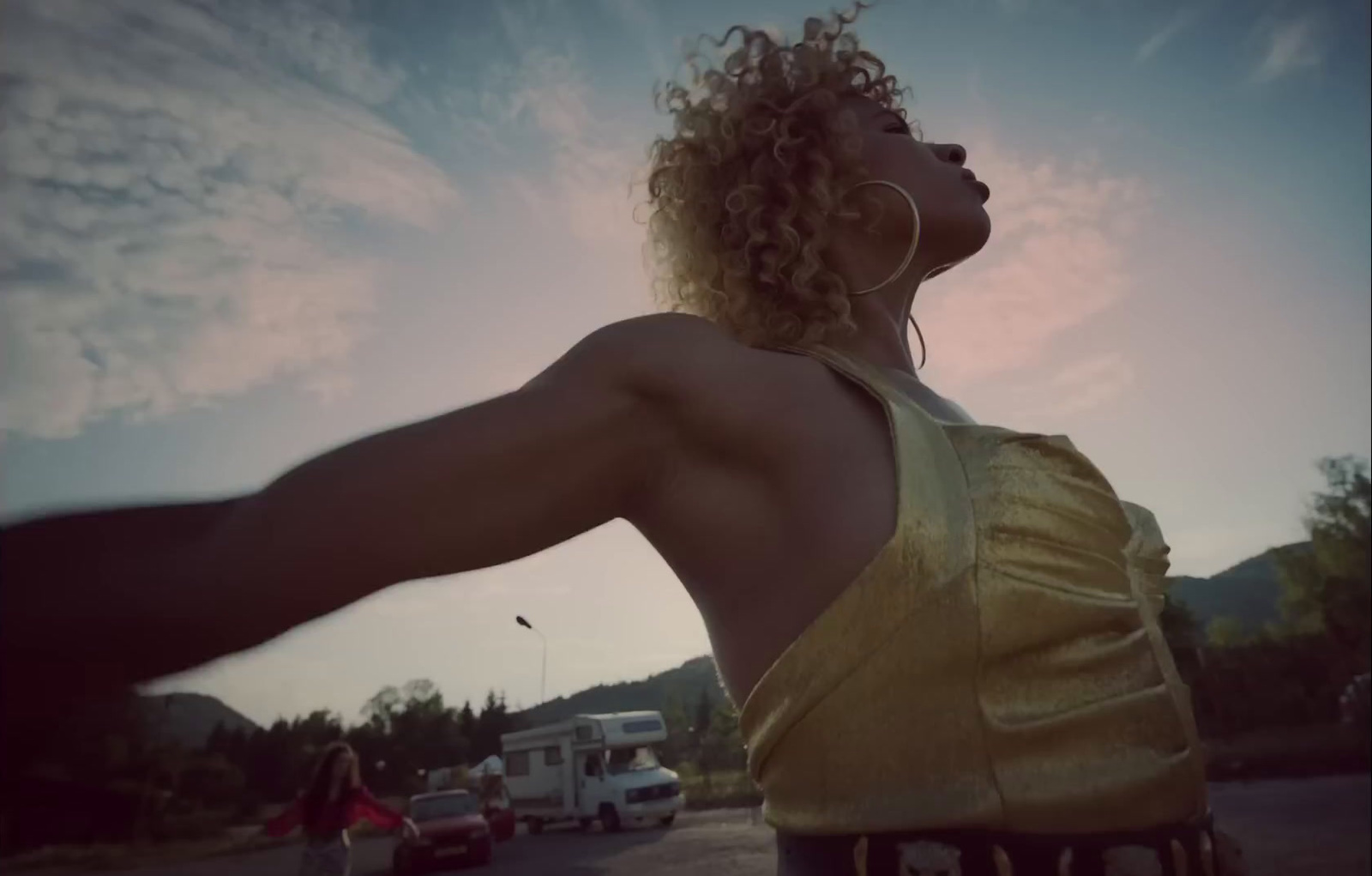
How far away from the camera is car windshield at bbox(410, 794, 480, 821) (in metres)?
14.8

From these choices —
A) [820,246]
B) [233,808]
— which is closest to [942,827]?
[820,246]

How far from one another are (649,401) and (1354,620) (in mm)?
35201

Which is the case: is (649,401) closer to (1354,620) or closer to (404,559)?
(404,559)

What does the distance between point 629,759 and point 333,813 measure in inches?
562

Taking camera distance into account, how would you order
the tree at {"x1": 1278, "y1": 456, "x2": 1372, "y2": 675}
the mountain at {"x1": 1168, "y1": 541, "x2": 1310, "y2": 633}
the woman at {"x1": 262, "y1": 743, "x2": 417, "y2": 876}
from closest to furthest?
the woman at {"x1": 262, "y1": 743, "x2": 417, "y2": 876}, the tree at {"x1": 1278, "y1": 456, "x2": 1372, "y2": 675}, the mountain at {"x1": 1168, "y1": 541, "x2": 1310, "y2": 633}

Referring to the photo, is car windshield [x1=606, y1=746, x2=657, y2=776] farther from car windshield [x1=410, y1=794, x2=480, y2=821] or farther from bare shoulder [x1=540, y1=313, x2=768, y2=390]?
bare shoulder [x1=540, y1=313, x2=768, y2=390]

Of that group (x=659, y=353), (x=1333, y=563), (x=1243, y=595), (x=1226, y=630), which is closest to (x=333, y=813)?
(x=659, y=353)

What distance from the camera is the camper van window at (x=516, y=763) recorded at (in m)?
21.8

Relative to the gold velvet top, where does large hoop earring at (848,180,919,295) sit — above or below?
above

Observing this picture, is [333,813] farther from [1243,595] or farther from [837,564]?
[1243,595]

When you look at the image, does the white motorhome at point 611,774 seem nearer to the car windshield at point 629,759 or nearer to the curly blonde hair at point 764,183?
the car windshield at point 629,759

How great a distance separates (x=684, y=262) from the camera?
1.58 meters

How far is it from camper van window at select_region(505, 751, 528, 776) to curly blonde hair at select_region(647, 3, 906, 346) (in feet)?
73.0

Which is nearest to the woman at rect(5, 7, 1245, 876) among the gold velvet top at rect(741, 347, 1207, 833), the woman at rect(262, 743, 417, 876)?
the gold velvet top at rect(741, 347, 1207, 833)
